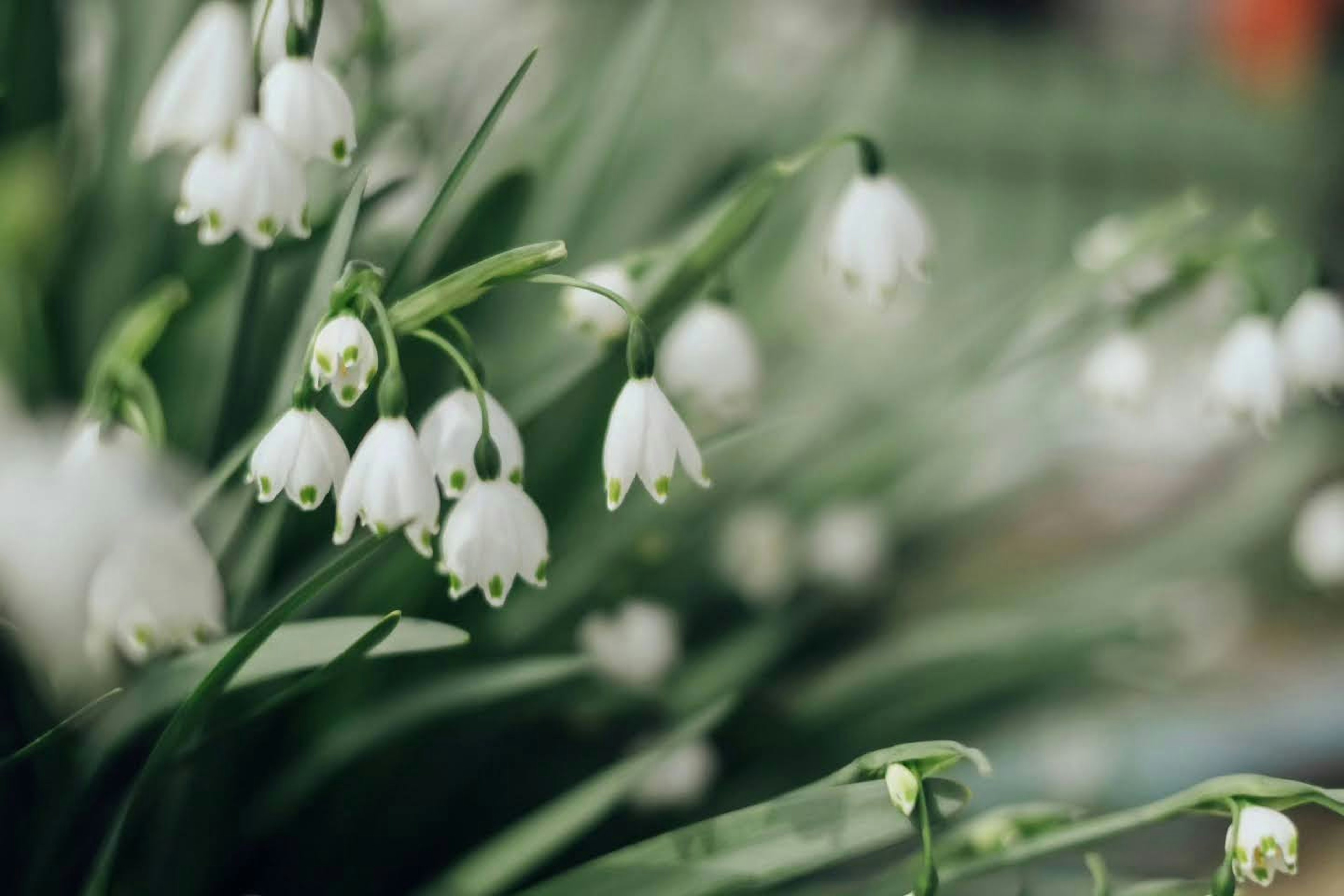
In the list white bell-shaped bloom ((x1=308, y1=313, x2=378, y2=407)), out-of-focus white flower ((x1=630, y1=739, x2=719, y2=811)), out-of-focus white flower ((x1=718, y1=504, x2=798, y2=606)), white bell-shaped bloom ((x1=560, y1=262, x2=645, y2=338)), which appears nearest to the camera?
white bell-shaped bloom ((x1=308, y1=313, x2=378, y2=407))

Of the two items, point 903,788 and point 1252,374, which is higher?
point 1252,374

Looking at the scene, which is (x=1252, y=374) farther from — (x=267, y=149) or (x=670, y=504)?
(x=267, y=149)

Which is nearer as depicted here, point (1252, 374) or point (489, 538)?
point (489, 538)

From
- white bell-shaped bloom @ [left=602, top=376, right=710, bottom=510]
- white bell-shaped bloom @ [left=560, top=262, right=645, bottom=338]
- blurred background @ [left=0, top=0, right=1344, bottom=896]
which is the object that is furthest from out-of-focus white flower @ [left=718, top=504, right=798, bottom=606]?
white bell-shaped bloom @ [left=602, top=376, right=710, bottom=510]

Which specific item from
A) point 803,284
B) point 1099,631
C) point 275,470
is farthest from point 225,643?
point 803,284

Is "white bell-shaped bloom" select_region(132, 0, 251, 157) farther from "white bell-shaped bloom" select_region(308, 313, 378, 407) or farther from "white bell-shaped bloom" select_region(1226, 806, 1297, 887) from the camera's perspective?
"white bell-shaped bloom" select_region(1226, 806, 1297, 887)

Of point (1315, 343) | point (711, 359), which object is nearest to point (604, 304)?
point (711, 359)
